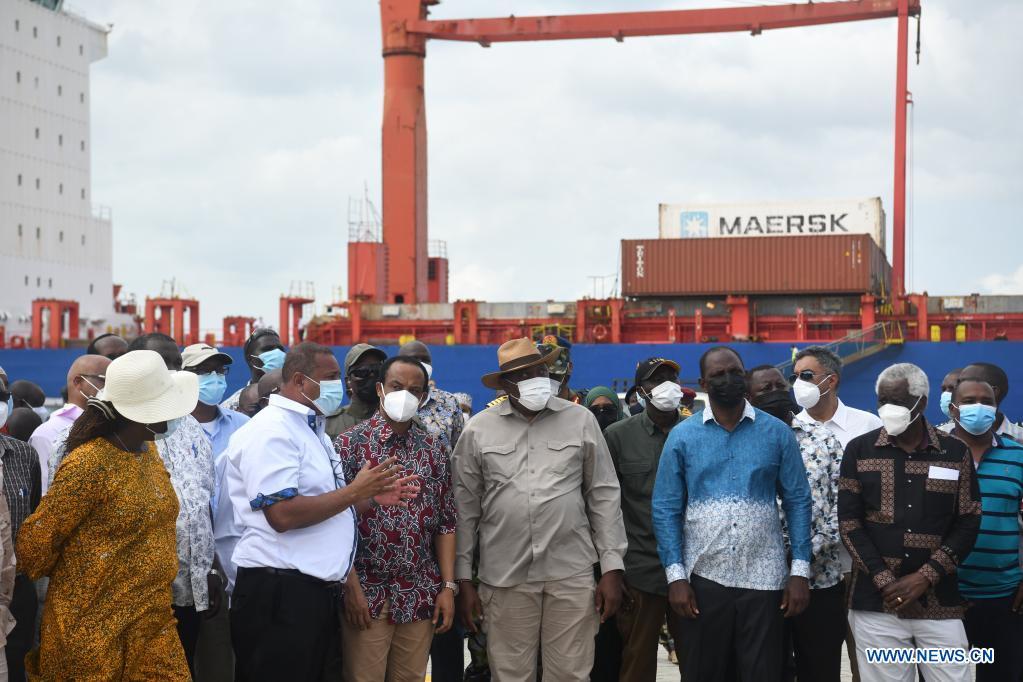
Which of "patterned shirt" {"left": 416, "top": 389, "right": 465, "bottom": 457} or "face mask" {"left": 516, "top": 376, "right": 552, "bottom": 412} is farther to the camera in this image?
"patterned shirt" {"left": 416, "top": 389, "right": 465, "bottom": 457}

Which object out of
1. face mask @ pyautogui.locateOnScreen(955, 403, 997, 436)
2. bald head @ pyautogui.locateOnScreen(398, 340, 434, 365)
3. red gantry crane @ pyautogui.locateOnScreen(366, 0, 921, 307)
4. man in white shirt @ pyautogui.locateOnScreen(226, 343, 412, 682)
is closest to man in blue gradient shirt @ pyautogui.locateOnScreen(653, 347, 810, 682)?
face mask @ pyautogui.locateOnScreen(955, 403, 997, 436)

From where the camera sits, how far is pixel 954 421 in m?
5.35

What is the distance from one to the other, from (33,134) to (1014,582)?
131 ft

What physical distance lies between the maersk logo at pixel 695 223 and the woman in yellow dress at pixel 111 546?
87.1ft

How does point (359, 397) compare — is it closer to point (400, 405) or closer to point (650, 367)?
point (400, 405)

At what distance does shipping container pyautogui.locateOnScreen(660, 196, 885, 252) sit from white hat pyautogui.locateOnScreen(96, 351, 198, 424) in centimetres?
2639

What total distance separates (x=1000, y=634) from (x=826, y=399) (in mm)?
1363

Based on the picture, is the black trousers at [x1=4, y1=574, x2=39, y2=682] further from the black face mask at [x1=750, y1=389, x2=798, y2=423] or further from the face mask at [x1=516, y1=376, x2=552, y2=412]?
the black face mask at [x1=750, y1=389, x2=798, y2=423]

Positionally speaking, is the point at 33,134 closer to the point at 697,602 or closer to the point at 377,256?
the point at 377,256

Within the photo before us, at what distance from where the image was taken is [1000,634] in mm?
4742

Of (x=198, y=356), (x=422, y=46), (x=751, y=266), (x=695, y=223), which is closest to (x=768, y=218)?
(x=695, y=223)

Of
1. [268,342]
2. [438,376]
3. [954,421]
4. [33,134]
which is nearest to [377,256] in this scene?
[438,376]

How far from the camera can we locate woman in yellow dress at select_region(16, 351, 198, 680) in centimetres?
378

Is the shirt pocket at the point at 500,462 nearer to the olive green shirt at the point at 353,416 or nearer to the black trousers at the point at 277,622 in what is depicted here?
the black trousers at the point at 277,622
